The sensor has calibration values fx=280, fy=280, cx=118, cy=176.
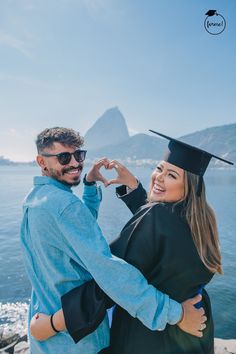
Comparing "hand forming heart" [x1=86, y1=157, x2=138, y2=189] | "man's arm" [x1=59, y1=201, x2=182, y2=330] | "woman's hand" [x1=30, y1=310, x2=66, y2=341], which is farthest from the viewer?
"hand forming heart" [x1=86, y1=157, x2=138, y2=189]

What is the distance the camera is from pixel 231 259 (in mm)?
18672

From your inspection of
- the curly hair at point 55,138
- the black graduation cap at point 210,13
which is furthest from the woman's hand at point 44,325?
the black graduation cap at point 210,13

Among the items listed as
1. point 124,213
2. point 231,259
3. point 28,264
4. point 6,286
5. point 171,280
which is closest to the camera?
point 171,280

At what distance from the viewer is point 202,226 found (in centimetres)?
211

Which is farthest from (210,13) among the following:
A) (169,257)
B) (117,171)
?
(169,257)

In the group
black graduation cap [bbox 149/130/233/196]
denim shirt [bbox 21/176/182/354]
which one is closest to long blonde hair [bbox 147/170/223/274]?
black graduation cap [bbox 149/130/233/196]

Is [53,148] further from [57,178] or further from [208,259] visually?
[208,259]

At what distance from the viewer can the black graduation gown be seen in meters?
1.88

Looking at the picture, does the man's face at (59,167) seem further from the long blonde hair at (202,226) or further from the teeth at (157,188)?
the long blonde hair at (202,226)

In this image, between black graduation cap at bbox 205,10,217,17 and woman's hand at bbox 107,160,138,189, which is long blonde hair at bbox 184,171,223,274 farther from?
black graduation cap at bbox 205,10,217,17

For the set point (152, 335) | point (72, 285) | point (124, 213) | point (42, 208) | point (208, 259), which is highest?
point (42, 208)

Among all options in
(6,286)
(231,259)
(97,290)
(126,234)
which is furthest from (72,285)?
(231,259)

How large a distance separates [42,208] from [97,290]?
0.68 metres

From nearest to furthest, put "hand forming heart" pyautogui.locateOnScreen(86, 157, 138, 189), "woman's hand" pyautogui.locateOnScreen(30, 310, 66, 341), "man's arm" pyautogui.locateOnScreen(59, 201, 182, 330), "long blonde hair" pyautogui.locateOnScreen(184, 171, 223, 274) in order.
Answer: "man's arm" pyautogui.locateOnScreen(59, 201, 182, 330)
"woman's hand" pyautogui.locateOnScreen(30, 310, 66, 341)
"long blonde hair" pyautogui.locateOnScreen(184, 171, 223, 274)
"hand forming heart" pyautogui.locateOnScreen(86, 157, 138, 189)
